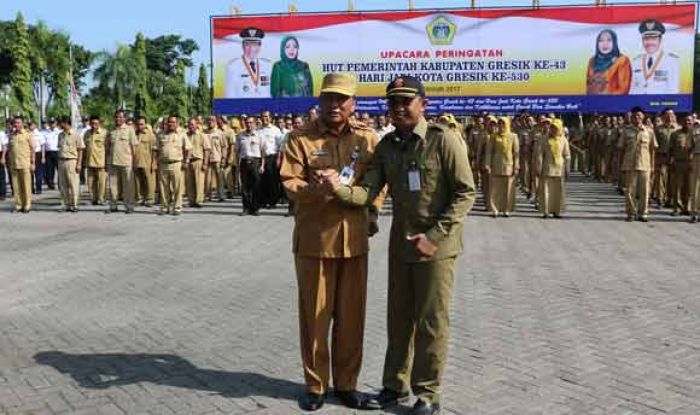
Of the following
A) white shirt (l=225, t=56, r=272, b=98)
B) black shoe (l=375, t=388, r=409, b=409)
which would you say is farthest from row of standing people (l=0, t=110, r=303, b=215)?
black shoe (l=375, t=388, r=409, b=409)

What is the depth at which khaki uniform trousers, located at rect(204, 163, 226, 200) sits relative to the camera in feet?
55.5

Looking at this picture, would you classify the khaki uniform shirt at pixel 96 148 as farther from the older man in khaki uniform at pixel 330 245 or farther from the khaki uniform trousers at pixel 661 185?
the older man in khaki uniform at pixel 330 245

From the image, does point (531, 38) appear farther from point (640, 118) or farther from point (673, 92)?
point (640, 118)

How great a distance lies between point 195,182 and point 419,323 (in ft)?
39.0

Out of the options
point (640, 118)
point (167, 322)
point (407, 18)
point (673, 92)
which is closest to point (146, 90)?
point (407, 18)

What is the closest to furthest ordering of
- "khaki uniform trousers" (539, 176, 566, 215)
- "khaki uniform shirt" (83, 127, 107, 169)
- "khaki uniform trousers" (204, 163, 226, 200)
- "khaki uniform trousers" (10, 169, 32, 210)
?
1. "khaki uniform trousers" (539, 176, 566, 215)
2. "khaki uniform trousers" (10, 169, 32, 210)
3. "khaki uniform shirt" (83, 127, 107, 169)
4. "khaki uniform trousers" (204, 163, 226, 200)

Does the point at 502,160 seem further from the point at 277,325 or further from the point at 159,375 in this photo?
the point at 159,375

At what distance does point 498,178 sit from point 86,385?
33.7ft

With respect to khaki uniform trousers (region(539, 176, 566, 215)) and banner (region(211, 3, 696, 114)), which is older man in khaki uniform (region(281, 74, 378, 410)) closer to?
khaki uniform trousers (region(539, 176, 566, 215))

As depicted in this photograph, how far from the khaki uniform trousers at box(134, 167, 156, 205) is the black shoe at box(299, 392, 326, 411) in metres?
12.5

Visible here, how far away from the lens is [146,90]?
6053 centimetres

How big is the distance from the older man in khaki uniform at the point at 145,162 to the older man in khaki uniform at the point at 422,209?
12.3 m

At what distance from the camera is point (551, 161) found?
44.1ft

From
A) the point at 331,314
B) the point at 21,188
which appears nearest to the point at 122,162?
the point at 21,188
